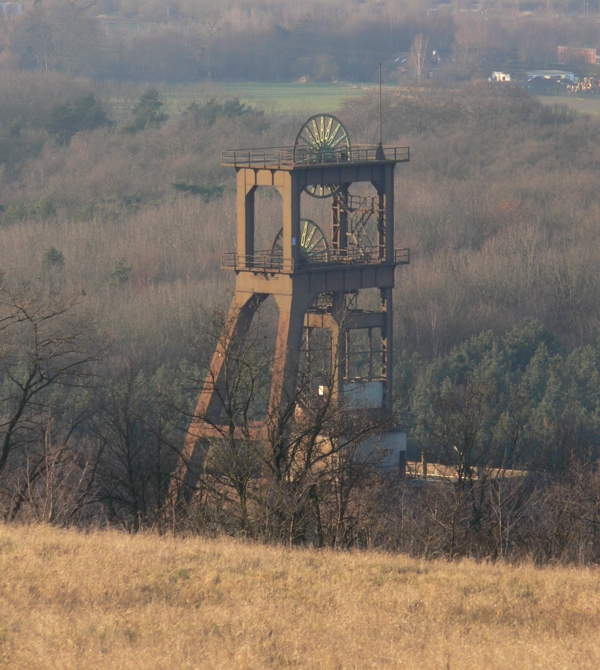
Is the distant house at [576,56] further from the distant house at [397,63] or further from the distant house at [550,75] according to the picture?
the distant house at [397,63]

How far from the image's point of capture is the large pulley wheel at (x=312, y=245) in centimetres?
4312

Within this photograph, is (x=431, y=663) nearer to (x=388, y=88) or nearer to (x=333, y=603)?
(x=333, y=603)

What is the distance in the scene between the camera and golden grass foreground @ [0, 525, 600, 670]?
15516 mm

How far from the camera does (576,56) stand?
172 meters

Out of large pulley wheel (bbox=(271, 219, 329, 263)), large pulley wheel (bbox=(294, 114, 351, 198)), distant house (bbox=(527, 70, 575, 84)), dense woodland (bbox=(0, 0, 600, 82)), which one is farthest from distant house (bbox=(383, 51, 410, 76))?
large pulley wheel (bbox=(271, 219, 329, 263))

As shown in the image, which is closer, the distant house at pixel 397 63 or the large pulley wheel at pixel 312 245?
the large pulley wheel at pixel 312 245

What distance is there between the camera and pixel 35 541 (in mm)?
20062

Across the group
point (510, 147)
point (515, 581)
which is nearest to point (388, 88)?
point (510, 147)

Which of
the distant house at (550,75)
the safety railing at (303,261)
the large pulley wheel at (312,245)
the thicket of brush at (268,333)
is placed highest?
the large pulley wheel at (312,245)

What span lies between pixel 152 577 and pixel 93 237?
68.6m

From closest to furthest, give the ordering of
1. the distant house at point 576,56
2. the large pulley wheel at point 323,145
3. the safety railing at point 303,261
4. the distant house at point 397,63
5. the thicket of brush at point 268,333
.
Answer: the thicket of brush at point 268,333
the safety railing at point 303,261
the large pulley wheel at point 323,145
the distant house at point 397,63
the distant house at point 576,56

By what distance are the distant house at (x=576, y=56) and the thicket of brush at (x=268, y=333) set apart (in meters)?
39.1

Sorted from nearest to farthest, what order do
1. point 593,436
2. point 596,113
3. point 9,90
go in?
1. point 593,436
2. point 9,90
3. point 596,113

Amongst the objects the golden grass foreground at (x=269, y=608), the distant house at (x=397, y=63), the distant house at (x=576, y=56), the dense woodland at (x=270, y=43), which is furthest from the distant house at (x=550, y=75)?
the golden grass foreground at (x=269, y=608)
